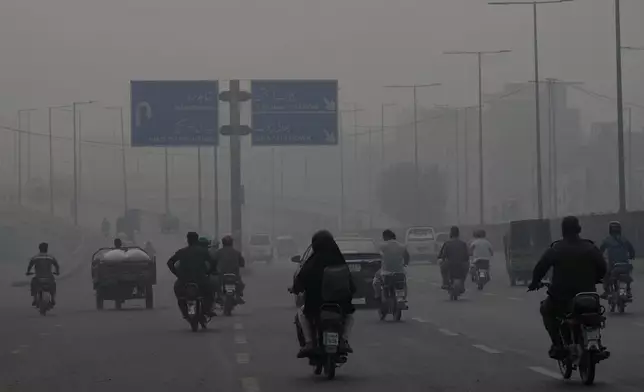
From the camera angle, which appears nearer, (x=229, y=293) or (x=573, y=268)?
(x=573, y=268)

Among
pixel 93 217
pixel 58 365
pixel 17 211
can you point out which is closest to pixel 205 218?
pixel 93 217

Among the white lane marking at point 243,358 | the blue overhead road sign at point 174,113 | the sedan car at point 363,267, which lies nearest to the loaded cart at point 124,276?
the sedan car at point 363,267

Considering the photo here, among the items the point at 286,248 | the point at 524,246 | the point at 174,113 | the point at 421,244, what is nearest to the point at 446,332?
the point at 524,246

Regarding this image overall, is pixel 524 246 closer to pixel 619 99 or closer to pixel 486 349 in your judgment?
pixel 619 99

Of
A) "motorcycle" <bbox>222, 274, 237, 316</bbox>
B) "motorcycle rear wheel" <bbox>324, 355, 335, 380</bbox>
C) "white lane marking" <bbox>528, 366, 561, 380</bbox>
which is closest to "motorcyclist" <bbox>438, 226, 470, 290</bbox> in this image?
"motorcycle" <bbox>222, 274, 237, 316</bbox>

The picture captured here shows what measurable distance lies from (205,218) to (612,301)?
16942 centimetres

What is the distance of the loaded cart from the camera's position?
39469 mm

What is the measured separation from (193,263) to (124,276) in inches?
445

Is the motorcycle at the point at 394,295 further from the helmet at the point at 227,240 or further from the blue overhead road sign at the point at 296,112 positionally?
the blue overhead road sign at the point at 296,112

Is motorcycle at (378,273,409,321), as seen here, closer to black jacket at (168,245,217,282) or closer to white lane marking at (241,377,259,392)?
black jacket at (168,245,217,282)

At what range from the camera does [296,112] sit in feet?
209

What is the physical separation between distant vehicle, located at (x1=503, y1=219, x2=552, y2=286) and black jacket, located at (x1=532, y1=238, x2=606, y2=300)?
32.2 m

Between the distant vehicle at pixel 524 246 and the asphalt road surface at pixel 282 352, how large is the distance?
9.57 m

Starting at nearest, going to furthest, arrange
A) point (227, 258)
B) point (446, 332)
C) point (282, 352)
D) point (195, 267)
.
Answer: point (282, 352), point (446, 332), point (195, 267), point (227, 258)
